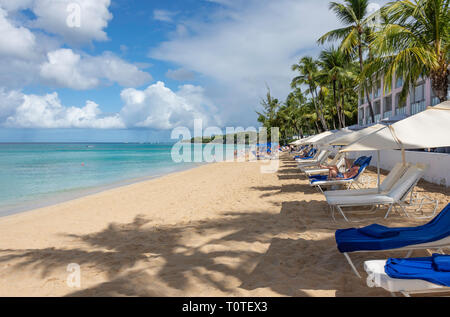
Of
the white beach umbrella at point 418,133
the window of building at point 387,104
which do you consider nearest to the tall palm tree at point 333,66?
the window of building at point 387,104

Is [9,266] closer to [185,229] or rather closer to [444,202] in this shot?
[185,229]

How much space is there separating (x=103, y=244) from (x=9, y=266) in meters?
1.27

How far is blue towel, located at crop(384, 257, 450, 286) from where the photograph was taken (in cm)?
240

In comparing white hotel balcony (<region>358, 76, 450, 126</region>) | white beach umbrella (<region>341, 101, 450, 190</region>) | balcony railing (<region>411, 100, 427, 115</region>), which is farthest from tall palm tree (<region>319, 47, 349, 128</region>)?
white beach umbrella (<region>341, 101, 450, 190</region>)

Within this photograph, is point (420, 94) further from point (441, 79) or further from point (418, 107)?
point (441, 79)

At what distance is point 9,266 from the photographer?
429cm

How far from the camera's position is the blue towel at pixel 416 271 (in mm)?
2402

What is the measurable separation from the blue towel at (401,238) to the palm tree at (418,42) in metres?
5.94

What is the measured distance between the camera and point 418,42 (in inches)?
330

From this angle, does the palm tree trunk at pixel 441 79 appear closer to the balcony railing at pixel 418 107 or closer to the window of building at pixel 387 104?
the balcony railing at pixel 418 107

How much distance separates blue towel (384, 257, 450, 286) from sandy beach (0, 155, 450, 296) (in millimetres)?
461

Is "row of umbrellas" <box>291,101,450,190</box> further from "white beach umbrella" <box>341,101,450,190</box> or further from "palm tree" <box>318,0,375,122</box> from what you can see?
"palm tree" <box>318,0,375,122</box>

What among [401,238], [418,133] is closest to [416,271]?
[401,238]
